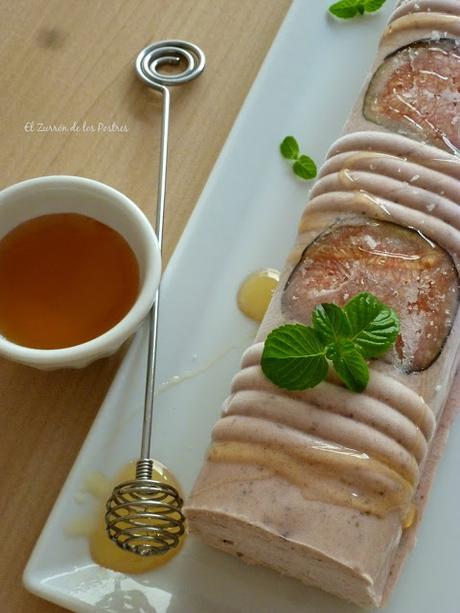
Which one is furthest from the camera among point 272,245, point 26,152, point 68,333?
point 26,152

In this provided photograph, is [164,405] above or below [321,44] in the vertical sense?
below

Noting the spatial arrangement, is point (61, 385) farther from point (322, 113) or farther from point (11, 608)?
point (322, 113)

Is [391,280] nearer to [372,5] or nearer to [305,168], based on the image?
[305,168]

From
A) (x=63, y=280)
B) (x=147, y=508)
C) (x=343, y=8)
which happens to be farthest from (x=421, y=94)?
(x=147, y=508)

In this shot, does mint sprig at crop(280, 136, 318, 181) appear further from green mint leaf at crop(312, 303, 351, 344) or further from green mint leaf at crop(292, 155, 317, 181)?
green mint leaf at crop(312, 303, 351, 344)

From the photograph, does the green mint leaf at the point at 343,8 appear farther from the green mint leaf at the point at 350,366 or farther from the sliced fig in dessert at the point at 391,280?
the green mint leaf at the point at 350,366

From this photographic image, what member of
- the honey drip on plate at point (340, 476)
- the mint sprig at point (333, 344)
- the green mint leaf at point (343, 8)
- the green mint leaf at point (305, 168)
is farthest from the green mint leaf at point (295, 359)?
the green mint leaf at point (343, 8)

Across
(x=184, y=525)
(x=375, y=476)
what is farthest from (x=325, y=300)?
(x=184, y=525)
